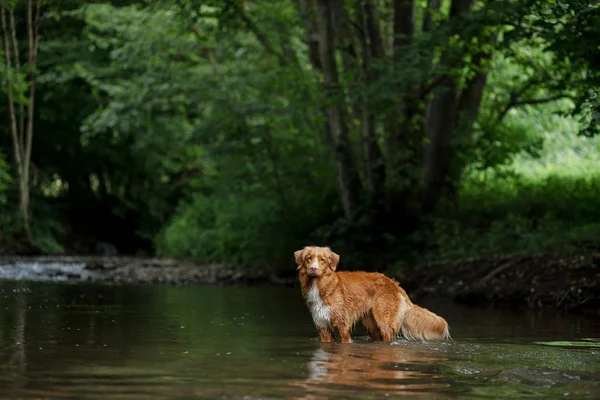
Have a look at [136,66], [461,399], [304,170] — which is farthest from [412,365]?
[136,66]

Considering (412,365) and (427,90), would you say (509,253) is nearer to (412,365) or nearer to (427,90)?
(427,90)

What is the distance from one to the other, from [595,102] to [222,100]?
16261mm

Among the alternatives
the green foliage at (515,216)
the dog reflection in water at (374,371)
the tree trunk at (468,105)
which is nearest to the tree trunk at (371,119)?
the green foliage at (515,216)

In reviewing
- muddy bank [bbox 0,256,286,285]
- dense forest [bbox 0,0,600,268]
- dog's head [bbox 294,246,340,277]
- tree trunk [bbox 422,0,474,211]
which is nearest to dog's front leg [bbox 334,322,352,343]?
dog's head [bbox 294,246,340,277]

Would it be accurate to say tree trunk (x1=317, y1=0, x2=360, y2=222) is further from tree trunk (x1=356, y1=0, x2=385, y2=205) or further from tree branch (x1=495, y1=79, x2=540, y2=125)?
tree branch (x1=495, y1=79, x2=540, y2=125)

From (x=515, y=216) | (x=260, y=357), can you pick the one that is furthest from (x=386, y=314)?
(x=515, y=216)

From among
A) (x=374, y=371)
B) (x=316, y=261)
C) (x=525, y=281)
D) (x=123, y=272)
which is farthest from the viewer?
(x=123, y=272)

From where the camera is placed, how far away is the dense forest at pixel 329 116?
69.0 ft

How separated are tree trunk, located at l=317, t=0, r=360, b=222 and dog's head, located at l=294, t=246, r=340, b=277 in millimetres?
12170

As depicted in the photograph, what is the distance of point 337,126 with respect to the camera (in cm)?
2416

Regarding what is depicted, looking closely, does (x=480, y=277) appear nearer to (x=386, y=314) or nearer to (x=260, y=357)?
(x=386, y=314)

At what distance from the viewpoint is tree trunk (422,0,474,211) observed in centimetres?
2406

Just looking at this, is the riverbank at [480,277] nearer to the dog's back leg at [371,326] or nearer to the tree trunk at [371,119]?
the tree trunk at [371,119]

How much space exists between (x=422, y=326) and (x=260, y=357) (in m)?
2.51
